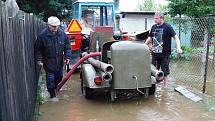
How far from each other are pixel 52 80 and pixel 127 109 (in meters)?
1.68

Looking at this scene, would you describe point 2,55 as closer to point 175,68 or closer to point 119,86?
point 119,86

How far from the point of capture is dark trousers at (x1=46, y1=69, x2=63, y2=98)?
7.15 m

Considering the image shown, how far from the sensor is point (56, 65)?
7.14 metres

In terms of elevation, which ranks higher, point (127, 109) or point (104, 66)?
point (104, 66)

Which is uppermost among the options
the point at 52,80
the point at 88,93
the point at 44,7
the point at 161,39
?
the point at 44,7

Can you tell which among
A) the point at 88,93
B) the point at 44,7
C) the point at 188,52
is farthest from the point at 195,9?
the point at 44,7

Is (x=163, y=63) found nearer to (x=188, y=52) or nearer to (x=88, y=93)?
(x=88, y=93)

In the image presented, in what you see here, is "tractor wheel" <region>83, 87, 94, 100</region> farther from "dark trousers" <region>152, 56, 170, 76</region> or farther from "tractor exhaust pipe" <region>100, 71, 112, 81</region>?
"dark trousers" <region>152, 56, 170, 76</region>

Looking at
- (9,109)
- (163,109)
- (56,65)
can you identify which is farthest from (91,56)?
(9,109)

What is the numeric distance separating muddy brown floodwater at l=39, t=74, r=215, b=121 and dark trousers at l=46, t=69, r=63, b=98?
28 centimetres

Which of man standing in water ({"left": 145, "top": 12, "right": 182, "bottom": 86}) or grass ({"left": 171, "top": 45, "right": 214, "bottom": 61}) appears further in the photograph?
grass ({"left": 171, "top": 45, "right": 214, "bottom": 61})

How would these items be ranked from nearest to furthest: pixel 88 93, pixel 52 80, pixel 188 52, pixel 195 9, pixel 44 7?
pixel 52 80
pixel 88 93
pixel 195 9
pixel 188 52
pixel 44 7

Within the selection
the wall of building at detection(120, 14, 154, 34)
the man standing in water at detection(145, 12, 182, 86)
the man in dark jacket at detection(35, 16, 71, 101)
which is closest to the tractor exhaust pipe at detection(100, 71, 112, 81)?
the man in dark jacket at detection(35, 16, 71, 101)

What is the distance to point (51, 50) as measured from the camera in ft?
23.0
